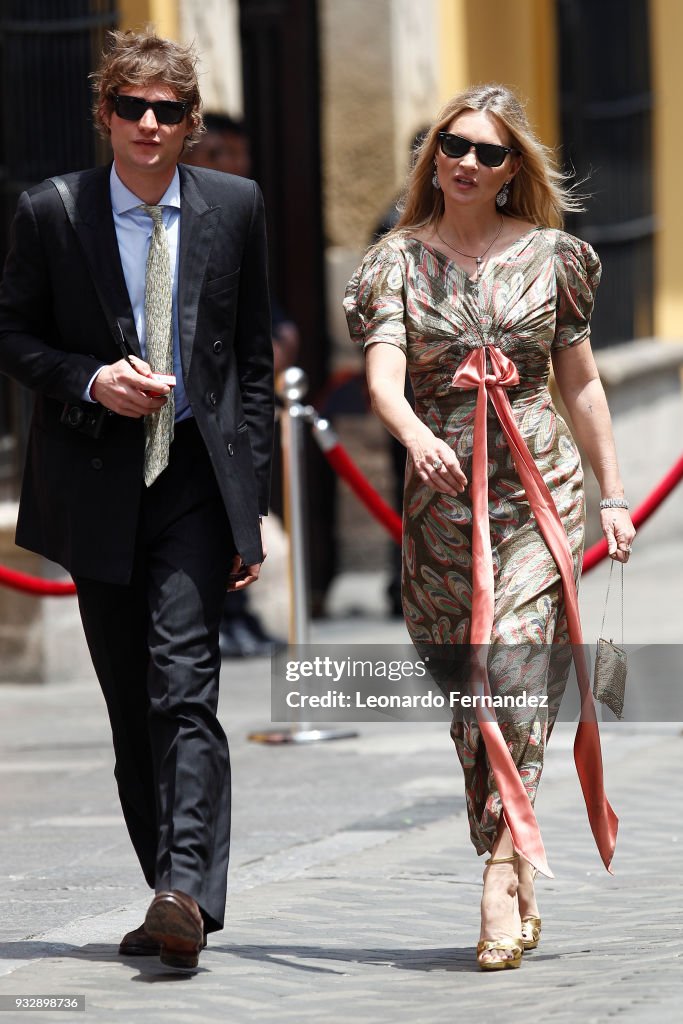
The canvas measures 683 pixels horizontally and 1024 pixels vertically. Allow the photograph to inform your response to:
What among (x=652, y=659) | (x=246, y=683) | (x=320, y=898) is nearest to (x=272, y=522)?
(x=246, y=683)

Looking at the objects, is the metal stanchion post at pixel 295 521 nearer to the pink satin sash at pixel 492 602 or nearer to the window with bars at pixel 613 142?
the pink satin sash at pixel 492 602

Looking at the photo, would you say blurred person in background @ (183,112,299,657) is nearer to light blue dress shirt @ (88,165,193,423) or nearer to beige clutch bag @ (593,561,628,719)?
light blue dress shirt @ (88,165,193,423)

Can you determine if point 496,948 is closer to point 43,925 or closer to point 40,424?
point 43,925

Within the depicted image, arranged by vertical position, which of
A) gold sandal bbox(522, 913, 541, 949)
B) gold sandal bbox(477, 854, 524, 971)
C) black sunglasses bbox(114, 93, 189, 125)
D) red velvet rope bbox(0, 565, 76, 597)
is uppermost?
black sunglasses bbox(114, 93, 189, 125)

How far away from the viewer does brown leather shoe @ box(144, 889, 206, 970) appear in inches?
163

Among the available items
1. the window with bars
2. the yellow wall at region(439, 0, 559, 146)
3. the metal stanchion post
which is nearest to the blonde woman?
the metal stanchion post

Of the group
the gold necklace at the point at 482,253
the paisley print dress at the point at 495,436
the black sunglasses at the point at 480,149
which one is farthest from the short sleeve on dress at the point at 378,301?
the black sunglasses at the point at 480,149

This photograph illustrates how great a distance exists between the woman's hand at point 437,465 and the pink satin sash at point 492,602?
0.52ft

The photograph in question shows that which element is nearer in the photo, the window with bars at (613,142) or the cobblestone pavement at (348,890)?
the cobblestone pavement at (348,890)

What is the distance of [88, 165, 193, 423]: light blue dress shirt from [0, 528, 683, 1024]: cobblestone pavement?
46.9 inches

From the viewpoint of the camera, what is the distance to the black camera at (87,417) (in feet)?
14.3

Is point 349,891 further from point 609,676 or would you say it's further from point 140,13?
point 140,13

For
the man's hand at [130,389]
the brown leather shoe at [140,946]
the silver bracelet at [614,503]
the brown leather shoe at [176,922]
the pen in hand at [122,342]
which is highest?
the pen in hand at [122,342]

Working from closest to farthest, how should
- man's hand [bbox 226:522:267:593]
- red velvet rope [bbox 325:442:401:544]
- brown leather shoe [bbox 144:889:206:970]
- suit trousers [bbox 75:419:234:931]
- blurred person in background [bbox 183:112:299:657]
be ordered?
brown leather shoe [bbox 144:889:206:970] → suit trousers [bbox 75:419:234:931] → man's hand [bbox 226:522:267:593] → red velvet rope [bbox 325:442:401:544] → blurred person in background [bbox 183:112:299:657]
